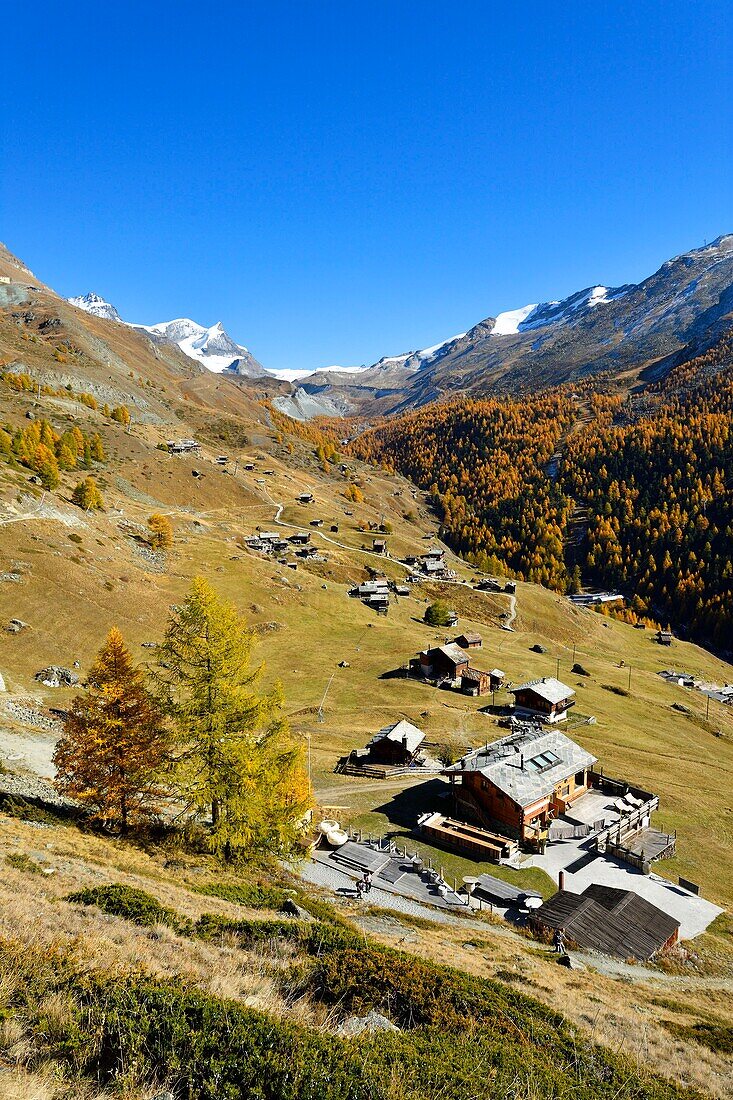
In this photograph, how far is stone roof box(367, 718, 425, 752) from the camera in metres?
57.4

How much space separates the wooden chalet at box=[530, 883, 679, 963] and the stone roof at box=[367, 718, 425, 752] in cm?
2288

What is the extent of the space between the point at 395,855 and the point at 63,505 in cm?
8644

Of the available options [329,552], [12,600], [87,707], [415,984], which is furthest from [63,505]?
[415,984]

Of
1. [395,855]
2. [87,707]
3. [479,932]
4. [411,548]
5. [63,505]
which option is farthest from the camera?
[411,548]

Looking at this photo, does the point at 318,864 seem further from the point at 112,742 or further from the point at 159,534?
the point at 159,534

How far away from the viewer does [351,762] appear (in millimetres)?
57344

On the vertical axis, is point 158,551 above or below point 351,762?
above

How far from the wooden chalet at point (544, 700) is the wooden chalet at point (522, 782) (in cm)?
1979

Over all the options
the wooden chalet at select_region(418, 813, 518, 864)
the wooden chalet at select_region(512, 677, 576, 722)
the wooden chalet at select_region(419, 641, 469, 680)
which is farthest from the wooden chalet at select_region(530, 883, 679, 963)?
the wooden chalet at select_region(419, 641, 469, 680)

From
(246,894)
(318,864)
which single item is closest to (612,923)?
(318,864)

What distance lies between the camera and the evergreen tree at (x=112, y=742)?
26.6 meters

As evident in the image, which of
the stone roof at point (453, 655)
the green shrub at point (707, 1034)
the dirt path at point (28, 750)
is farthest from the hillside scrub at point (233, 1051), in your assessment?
the stone roof at point (453, 655)

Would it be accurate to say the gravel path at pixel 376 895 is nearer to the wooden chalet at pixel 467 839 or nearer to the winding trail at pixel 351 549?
the wooden chalet at pixel 467 839

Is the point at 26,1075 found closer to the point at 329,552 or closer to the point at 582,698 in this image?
the point at 582,698
